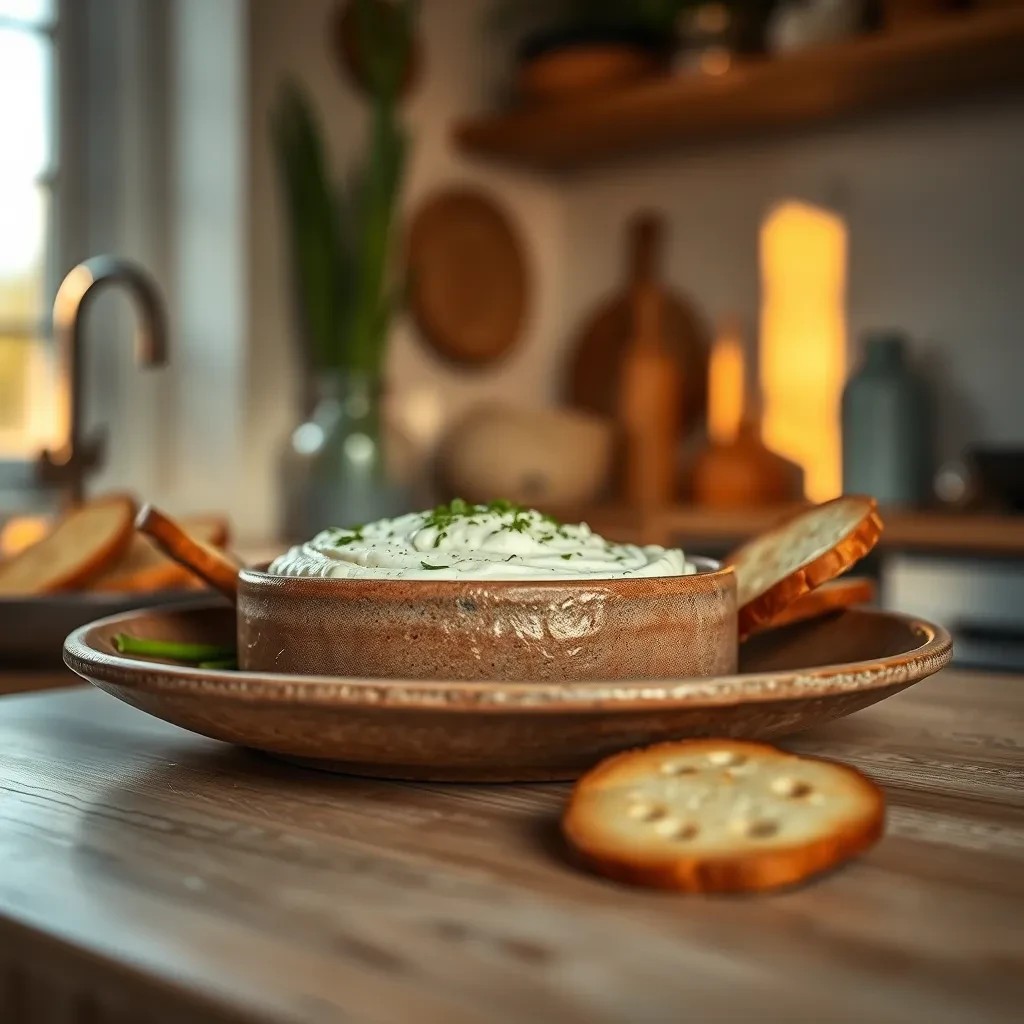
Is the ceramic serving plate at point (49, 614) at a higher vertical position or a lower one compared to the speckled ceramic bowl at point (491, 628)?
lower

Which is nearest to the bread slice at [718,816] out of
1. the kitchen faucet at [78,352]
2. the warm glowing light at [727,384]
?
the kitchen faucet at [78,352]

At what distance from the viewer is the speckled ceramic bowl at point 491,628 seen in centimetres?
65

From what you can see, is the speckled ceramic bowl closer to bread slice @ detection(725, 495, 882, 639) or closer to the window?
bread slice @ detection(725, 495, 882, 639)

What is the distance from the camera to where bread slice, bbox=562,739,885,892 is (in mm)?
489

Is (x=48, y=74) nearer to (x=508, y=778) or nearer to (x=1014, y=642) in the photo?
(x=1014, y=642)

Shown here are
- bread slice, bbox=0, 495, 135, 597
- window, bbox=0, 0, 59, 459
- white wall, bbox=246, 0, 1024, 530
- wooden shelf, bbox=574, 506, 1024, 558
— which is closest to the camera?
bread slice, bbox=0, 495, 135, 597

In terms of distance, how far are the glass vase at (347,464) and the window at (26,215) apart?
1.87 ft

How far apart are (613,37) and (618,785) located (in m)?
2.83

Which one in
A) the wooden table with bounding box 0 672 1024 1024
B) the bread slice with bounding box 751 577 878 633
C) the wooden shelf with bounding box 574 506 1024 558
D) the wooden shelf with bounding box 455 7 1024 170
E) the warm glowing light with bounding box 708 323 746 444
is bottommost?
the wooden shelf with bounding box 574 506 1024 558

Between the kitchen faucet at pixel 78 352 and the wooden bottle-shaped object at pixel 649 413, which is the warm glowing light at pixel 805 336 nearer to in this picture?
the wooden bottle-shaped object at pixel 649 413

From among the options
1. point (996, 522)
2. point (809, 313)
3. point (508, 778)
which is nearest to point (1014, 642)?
point (996, 522)

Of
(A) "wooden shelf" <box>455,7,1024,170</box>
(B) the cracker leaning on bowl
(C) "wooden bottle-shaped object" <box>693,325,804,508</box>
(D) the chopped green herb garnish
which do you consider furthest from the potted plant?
(B) the cracker leaning on bowl

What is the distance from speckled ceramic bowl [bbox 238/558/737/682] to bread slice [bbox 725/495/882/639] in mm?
102

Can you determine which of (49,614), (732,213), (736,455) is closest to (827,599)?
(49,614)
